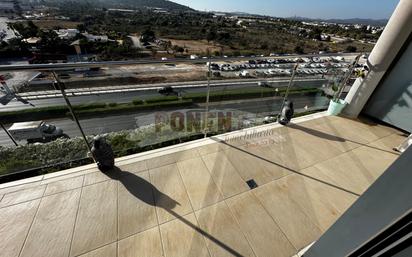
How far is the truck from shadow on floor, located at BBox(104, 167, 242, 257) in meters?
1.27

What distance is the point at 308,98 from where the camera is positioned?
357 cm

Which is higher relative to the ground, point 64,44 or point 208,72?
point 208,72

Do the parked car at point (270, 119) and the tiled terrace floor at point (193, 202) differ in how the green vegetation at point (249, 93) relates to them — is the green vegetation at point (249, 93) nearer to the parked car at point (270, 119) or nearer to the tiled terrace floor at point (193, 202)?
the parked car at point (270, 119)

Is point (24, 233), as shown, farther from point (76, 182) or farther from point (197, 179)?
point (197, 179)

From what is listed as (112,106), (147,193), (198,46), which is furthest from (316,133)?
(198,46)

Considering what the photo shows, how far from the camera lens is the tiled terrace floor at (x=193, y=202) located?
150 cm

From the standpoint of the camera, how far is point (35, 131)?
2.77 meters

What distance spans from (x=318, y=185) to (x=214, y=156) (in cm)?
125

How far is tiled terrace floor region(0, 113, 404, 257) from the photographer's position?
150 centimetres

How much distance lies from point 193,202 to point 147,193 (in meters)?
0.49

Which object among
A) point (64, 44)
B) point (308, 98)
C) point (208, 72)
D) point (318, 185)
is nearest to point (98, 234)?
point (208, 72)

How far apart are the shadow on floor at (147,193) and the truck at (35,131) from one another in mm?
1275

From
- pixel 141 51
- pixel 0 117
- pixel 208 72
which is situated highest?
pixel 208 72

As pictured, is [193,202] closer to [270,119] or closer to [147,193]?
[147,193]
